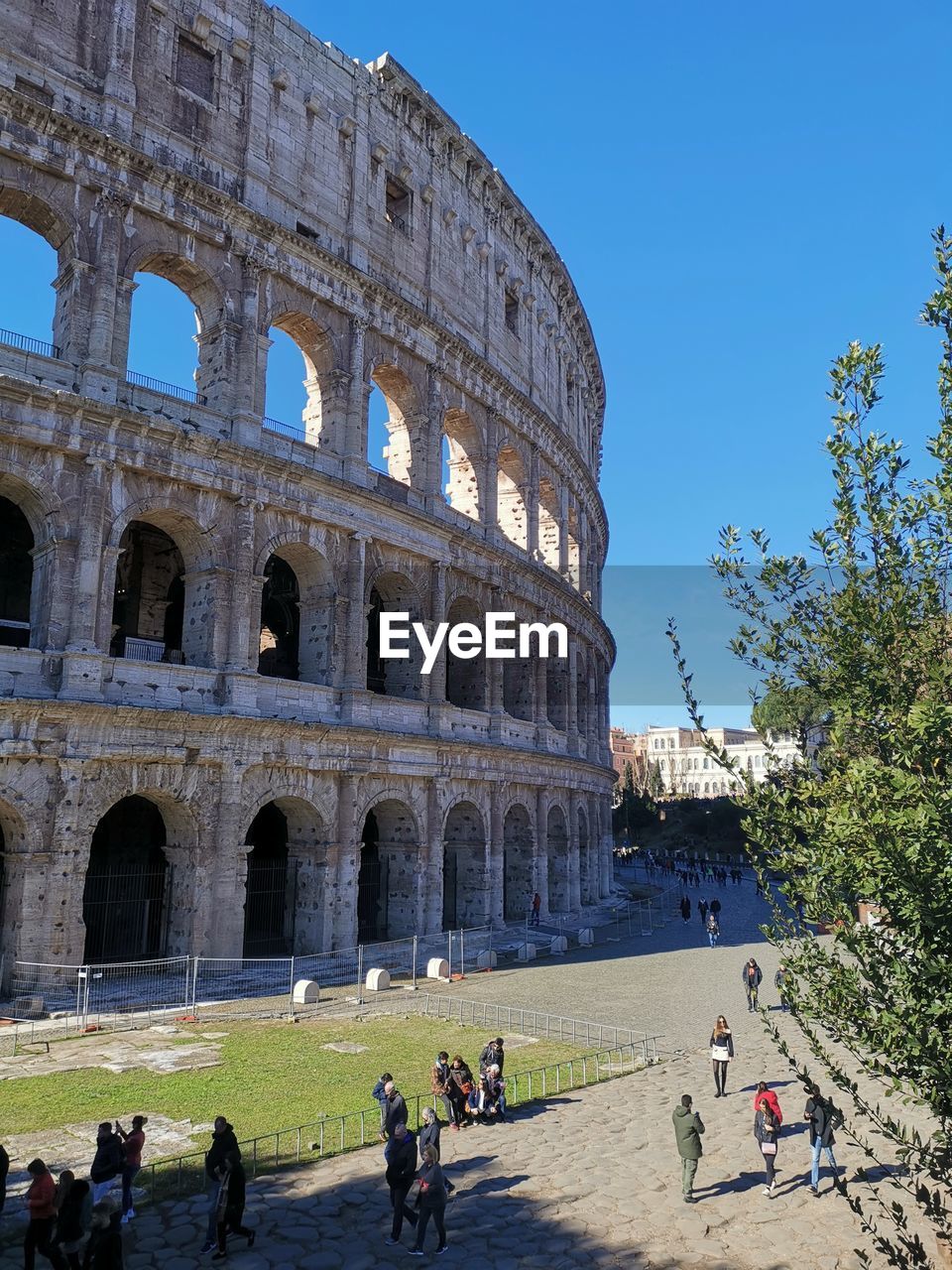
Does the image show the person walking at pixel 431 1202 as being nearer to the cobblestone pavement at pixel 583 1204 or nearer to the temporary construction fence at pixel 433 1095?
the cobblestone pavement at pixel 583 1204

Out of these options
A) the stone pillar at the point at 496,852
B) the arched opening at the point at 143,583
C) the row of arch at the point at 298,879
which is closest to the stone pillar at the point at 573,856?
the row of arch at the point at 298,879

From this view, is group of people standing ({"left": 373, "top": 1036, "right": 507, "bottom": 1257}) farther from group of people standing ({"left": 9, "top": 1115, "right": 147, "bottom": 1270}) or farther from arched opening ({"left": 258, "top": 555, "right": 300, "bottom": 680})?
arched opening ({"left": 258, "top": 555, "right": 300, "bottom": 680})

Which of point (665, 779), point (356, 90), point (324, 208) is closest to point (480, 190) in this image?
point (356, 90)

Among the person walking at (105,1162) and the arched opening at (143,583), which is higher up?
the arched opening at (143,583)

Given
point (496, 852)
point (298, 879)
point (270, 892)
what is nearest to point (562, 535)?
point (496, 852)

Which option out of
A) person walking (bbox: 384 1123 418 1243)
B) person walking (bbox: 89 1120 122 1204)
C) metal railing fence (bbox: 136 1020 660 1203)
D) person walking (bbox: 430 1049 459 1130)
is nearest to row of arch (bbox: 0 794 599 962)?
metal railing fence (bbox: 136 1020 660 1203)

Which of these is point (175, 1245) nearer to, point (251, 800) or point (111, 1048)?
point (111, 1048)

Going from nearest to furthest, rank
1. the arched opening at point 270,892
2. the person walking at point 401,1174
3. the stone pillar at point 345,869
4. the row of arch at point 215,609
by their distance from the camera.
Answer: the person walking at point 401,1174
the row of arch at point 215,609
the stone pillar at point 345,869
the arched opening at point 270,892
